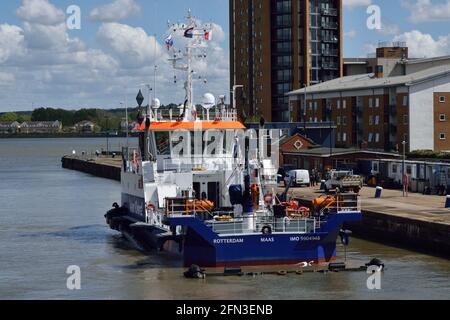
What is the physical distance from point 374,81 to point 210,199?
54.9 m

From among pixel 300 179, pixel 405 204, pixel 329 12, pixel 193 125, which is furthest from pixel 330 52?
pixel 193 125

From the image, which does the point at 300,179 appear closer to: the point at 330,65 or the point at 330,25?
the point at 330,65

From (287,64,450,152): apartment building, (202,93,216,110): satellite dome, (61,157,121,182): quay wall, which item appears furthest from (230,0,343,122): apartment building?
(202,93,216,110): satellite dome

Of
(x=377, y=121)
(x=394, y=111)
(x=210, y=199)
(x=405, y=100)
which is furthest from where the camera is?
(x=377, y=121)

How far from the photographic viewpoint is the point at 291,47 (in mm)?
130250

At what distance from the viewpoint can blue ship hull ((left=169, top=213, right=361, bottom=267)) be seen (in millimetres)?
36375

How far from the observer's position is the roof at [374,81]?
84387 millimetres

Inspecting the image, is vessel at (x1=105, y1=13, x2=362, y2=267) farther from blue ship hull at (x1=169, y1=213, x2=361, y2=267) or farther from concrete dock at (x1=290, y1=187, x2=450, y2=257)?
concrete dock at (x1=290, y1=187, x2=450, y2=257)

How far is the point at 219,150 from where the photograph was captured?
4516cm

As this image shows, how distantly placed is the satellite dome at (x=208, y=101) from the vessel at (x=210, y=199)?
67 mm

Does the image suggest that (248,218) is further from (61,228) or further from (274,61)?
(274,61)

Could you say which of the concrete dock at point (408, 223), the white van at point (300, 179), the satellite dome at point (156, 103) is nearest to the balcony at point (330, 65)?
the white van at point (300, 179)

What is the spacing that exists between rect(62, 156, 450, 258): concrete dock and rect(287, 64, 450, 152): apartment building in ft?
74.2

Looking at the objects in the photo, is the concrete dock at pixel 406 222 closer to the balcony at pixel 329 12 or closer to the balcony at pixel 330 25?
the balcony at pixel 329 12
